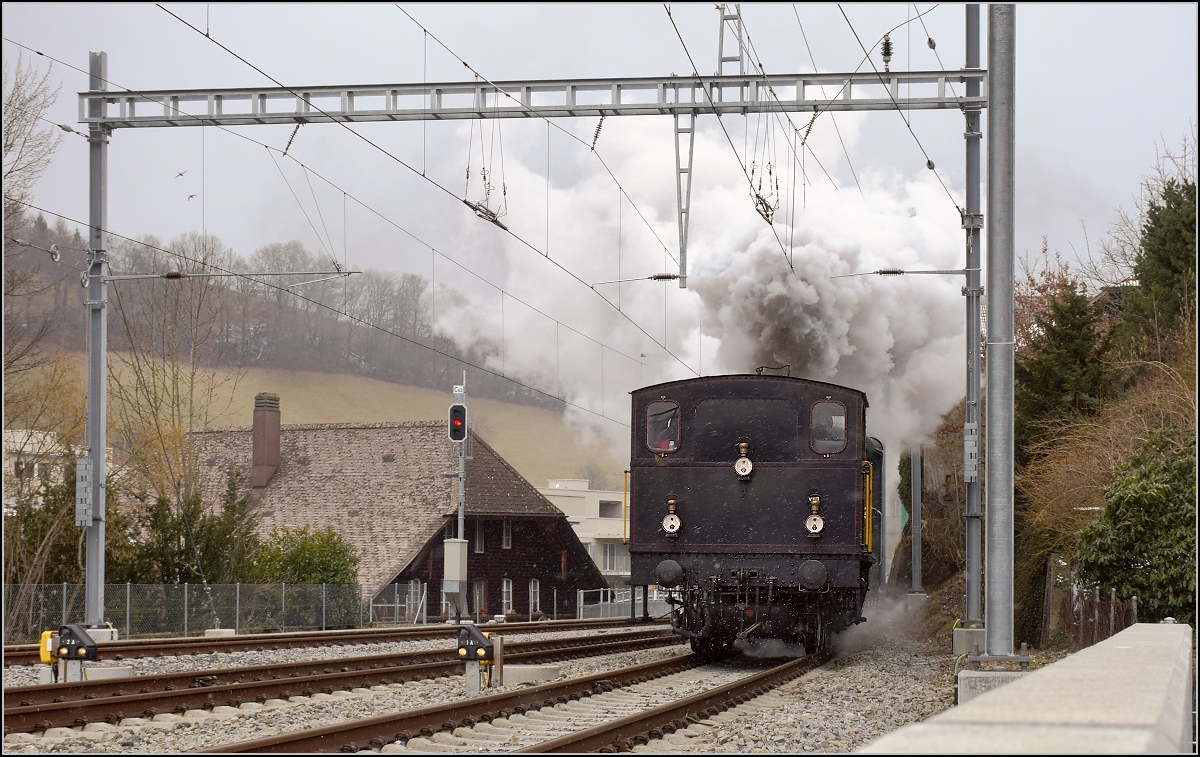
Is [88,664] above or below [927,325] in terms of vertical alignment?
below

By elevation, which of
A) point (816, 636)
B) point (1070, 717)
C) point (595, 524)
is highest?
point (1070, 717)

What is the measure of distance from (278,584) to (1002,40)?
76.2 feet

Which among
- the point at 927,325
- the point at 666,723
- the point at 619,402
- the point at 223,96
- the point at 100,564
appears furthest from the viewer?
the point at 619,402

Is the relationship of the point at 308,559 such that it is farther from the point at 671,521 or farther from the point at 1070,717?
the point at 1070,717

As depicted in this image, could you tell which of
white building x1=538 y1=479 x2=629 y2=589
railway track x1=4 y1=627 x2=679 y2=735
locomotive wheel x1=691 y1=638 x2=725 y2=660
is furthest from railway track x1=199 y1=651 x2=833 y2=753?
white building x1=538 y1=479 x2=629 y2=589

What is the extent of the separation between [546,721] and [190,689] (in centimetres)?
327

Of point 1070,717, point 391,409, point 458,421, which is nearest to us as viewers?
point 1070,717

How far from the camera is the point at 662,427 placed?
16.9m

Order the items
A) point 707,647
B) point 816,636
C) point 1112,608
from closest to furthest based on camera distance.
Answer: point 1112,608 → point 816,636 → point 707,647

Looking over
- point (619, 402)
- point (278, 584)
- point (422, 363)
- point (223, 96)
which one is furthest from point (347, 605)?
point (422, 363)

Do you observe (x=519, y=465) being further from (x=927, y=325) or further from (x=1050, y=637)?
(x=1050, y=637)

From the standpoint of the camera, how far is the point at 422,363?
2830 inches

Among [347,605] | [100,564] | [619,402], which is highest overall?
[619,402]

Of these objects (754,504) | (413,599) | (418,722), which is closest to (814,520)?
(754,504)
